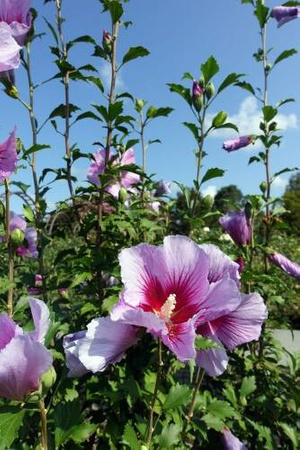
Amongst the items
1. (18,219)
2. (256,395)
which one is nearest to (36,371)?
(18,219)

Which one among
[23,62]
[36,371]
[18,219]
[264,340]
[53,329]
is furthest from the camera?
[264,340]

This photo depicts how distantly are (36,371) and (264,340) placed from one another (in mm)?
1740

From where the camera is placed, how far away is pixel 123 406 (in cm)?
167

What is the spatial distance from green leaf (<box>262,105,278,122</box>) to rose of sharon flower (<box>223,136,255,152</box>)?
0.47 feet

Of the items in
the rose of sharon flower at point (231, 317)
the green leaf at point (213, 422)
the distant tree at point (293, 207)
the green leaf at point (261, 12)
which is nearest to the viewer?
the rose of sharon flower at point (231, 317)

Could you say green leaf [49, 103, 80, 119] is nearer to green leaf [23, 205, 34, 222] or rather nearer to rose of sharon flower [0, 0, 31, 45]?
green leaf [23, 205, 34, 222]

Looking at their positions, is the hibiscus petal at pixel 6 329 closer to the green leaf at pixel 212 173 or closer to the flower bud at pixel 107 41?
the green leaf at pixel 212 173

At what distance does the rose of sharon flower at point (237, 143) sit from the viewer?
103 inches

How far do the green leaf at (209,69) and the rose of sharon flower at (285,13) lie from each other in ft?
4.00

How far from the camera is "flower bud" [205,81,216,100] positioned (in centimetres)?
186

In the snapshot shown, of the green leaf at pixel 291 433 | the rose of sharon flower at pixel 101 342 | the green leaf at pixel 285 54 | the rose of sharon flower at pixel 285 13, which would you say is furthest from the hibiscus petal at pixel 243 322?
the rose of sharon flower at pixel 285 13

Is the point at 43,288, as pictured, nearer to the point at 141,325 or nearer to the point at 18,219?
the point at 18,219

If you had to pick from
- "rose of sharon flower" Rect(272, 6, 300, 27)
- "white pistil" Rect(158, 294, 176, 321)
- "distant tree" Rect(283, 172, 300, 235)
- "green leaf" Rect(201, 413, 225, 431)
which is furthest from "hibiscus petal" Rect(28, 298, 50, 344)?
"distant tree" Rect(283, 172, 300, 235)

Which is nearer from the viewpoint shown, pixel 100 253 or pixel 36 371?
pixel 36 371
